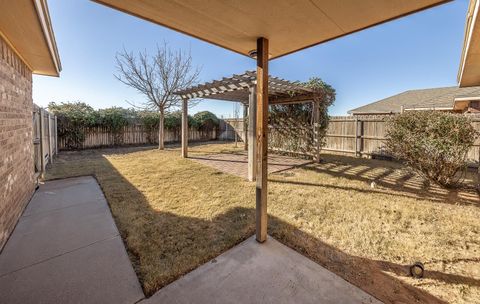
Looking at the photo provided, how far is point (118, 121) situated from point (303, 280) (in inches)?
549

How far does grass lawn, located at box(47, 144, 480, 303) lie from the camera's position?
2047mm

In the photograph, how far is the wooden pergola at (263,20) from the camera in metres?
1.66

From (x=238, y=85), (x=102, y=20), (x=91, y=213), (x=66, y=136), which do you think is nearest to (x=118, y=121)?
(x=66, y=136)

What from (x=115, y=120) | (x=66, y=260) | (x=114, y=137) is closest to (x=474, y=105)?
(x=66, y=260)

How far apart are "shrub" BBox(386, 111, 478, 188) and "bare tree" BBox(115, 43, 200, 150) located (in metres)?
10.8

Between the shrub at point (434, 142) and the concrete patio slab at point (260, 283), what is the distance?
4.54 m

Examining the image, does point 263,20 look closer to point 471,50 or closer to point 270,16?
point 270,16

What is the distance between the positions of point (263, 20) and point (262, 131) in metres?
1.17

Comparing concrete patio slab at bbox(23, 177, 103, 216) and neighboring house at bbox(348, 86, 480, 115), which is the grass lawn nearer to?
concrete patio slab at bbox(23, 177, 103, 216)

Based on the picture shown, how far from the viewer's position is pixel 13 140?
300 cm

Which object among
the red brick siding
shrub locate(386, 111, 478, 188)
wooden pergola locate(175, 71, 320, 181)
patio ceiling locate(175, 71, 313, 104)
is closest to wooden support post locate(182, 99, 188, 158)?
wooden pergola locate(175, 71, 320, 181)

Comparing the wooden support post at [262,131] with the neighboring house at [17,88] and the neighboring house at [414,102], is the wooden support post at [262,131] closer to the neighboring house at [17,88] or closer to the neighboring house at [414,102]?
the neighboring house at [17,88]

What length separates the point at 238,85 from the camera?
20.6ft

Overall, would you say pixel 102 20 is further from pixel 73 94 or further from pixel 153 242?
pixel 73 94
